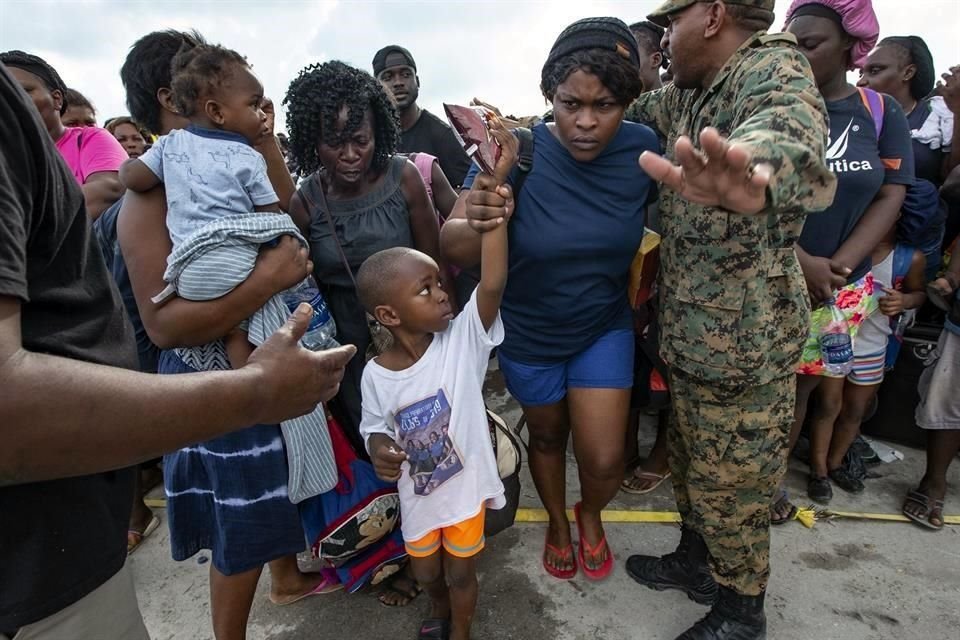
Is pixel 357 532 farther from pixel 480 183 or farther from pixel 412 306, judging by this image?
pixel 480 183

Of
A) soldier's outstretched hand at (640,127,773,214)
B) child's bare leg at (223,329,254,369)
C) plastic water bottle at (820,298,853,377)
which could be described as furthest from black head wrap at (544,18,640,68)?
plastic water bottle at (820,298,853,377)

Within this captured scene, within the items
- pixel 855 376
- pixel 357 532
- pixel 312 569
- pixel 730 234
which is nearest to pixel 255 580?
pixel 357 532

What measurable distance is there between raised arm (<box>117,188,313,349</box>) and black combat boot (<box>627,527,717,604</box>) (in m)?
1.94

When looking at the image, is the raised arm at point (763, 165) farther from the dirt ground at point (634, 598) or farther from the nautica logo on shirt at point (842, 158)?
the dirt ground at point (634, 598)

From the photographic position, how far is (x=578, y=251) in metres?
1.88

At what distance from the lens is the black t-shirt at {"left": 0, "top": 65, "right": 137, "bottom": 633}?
0.72 metres

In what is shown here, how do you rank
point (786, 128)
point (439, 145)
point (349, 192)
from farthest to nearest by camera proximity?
point (439, 145) < point (349, 192) < point (786, 128)

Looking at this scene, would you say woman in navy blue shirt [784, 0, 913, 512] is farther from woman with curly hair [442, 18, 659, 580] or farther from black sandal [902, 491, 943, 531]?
black sandal [902, 491, 943, 531]

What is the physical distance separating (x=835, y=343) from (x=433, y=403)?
82.5 inches

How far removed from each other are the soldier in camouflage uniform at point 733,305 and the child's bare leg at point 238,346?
1.34 metres

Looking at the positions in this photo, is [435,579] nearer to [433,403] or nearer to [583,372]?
[433,403]

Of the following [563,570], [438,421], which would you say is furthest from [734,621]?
[438,421]

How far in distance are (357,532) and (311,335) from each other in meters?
0.78

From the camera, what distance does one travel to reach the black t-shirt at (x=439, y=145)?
4035mm
